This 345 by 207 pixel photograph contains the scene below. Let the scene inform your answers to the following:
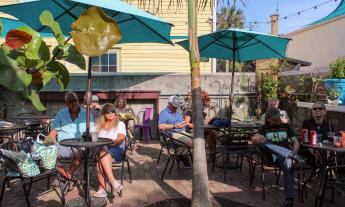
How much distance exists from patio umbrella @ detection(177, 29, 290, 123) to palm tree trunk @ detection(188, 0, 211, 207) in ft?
8.19

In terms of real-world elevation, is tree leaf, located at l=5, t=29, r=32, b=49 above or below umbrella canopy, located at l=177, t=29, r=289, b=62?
below

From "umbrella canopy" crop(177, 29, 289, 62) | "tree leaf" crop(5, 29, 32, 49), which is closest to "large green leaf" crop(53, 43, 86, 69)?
"tree leaf" crop(5, 29, 32, 49)

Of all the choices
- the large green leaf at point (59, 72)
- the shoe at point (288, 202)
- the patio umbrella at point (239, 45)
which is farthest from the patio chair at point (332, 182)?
the large green leaf at point (59, 72)

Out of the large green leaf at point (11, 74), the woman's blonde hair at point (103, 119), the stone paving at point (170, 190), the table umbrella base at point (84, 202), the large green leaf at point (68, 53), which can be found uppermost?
the large green leaf at point (68, 53)

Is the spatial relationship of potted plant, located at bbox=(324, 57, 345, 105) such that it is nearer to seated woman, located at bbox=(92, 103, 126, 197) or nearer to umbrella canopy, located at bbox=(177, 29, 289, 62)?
umbrella canopy, located at bbox=(177, 29, 289, 62)

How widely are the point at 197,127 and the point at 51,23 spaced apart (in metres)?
2.69

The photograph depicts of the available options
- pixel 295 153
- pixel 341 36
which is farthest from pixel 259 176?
pixel 341 36

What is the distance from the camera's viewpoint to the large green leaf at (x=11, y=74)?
1.06 m

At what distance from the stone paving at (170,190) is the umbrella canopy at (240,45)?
2.30 m

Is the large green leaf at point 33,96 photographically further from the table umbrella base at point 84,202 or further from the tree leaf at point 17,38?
the table umbrella base at point 84,202

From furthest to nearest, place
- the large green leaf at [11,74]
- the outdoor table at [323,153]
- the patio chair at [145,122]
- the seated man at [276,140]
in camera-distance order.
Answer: the patio chair at [145,122], the seated man at [276,140], the outdoor table at [323,153], the large green leaf at [11,74]

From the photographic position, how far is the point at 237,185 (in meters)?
5.32

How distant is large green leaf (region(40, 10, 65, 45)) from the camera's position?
1.24 m

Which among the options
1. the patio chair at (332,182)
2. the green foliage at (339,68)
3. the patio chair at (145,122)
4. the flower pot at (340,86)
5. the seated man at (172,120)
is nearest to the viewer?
the patio chair at (332,182)
